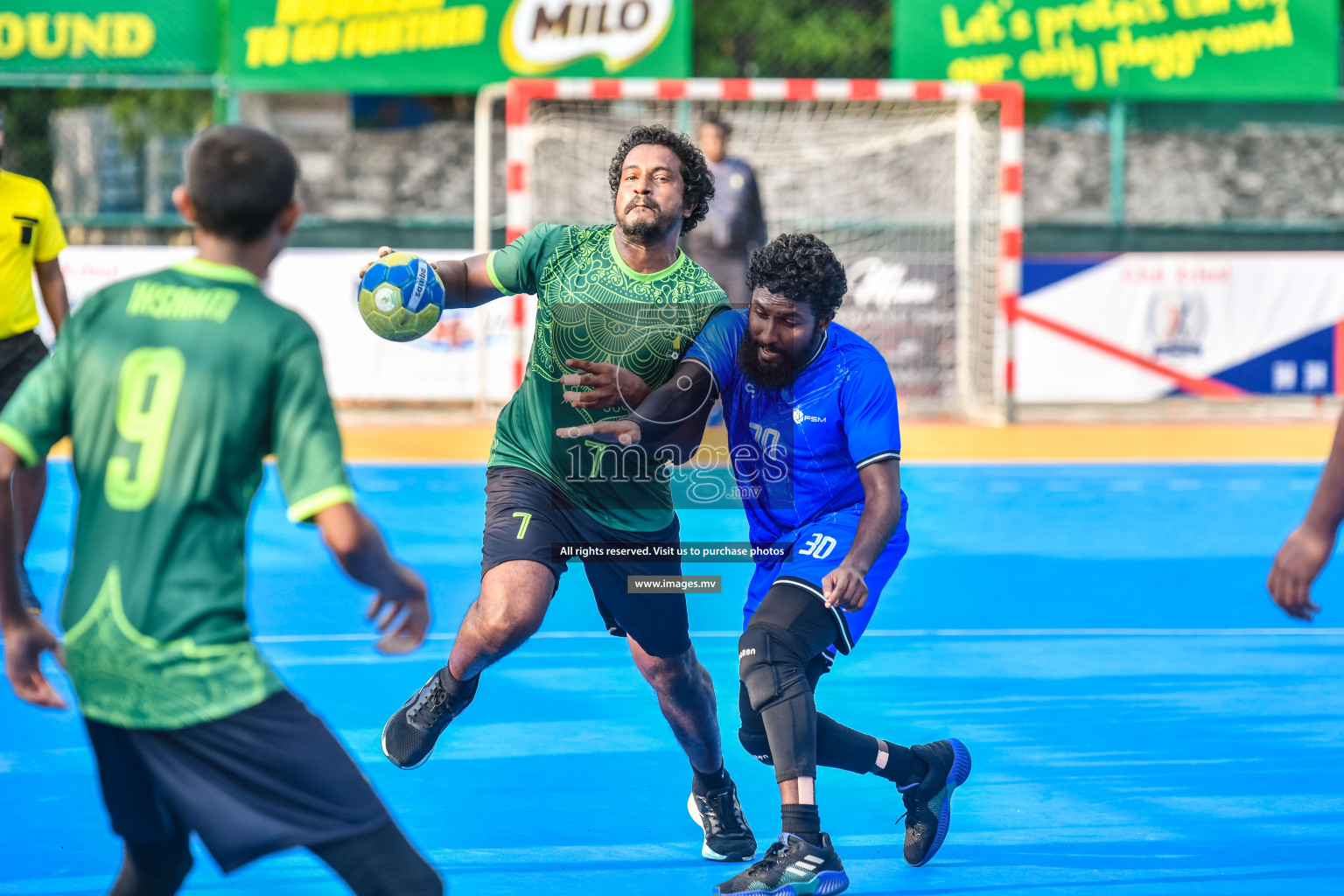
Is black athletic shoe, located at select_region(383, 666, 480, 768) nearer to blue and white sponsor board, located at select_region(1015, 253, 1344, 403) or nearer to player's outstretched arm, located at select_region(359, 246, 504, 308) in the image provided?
player's outstretched arm, located at select_region(359, 246, 504, 308)

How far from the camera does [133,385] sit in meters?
2.73

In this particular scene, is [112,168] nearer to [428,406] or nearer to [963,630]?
[428,406]

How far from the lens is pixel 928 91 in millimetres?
15000

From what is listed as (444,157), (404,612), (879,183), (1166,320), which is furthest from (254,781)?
(444,157)

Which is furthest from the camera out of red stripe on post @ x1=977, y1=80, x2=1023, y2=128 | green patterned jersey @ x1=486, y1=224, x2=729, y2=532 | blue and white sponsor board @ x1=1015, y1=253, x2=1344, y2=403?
blue and white sponsor board @ x1=1015, y1=253, x2=1344, y2=403

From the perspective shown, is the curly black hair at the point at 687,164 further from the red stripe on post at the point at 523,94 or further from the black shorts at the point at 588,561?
the red stripe on post at the point at 523,94

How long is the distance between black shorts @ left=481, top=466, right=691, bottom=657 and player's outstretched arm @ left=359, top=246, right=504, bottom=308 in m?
0.63

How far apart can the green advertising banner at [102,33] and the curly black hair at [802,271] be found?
14.2 metres

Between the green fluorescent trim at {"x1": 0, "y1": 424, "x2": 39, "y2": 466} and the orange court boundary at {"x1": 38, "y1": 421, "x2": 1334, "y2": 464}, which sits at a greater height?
the green fluorescent trim at {"x1": 0, "y1": 424, "x2": 39, "y2": 466}

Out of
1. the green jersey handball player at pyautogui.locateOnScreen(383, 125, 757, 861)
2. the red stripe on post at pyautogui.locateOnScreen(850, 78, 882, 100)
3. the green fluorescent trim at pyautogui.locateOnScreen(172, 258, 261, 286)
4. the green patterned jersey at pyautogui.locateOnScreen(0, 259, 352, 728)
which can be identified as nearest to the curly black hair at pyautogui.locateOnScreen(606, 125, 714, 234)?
the green jersey handball player at pyautogui.locateOnScreen(383, 125, 757, 861)

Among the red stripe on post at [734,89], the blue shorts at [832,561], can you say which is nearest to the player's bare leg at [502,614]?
the blue shorts at [832,561]

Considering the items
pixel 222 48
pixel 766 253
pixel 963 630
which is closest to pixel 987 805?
pixel 766 253

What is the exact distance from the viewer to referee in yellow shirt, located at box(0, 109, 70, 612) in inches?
292

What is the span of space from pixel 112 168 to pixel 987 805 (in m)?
17.4
